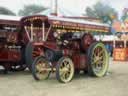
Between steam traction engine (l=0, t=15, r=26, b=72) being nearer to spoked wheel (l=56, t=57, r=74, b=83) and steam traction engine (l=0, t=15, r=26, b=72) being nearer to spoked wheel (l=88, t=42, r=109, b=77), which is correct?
spoked wheel (l=88, t=42, r=109, b=77)

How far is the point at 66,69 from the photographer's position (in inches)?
487

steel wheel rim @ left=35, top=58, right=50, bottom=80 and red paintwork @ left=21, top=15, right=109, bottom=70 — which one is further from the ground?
red paintwork @ left=21, top=15, right=109, bottom=70

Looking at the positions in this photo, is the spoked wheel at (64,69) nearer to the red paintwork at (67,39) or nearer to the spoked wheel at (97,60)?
the red paintwork at (67,39)

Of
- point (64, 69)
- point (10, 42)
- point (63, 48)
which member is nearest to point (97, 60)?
point (63, 48)

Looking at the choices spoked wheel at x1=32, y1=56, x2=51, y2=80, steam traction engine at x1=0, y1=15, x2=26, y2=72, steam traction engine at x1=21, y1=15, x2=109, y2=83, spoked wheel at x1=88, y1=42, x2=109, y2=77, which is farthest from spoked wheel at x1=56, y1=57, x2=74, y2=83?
steam traction engine at x1=0, y1=15, x2=26, y2=72

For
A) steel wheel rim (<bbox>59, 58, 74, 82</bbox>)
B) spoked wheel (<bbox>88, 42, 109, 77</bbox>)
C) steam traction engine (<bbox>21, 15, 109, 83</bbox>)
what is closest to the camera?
steel wheel rim (<bbox>59, 58, 74, 82</bbox>)

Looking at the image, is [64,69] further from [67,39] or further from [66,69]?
[67,39]

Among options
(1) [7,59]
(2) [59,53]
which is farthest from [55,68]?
(1) [7,59]

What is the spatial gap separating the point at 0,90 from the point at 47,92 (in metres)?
1.47

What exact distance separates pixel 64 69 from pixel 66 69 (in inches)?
5.2

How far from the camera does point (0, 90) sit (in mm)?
10984

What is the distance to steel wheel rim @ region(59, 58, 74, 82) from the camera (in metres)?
12.2

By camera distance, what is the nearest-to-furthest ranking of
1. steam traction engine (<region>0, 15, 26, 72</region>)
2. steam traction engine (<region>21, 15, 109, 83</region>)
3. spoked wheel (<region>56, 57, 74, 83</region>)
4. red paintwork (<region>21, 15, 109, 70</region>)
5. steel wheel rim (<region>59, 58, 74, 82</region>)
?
spoked wheel (<region>56, 57, 74, 83</region>) → steel wheel rim (<region>59, 58, 74, 82</region>) → steam traction engine (<region>21, 15, 109, 83</region>) → red paintwork (<region>21, 15, 109, 70</region>) → steam traction engine (<region>0, 15, 26, 72</region>)

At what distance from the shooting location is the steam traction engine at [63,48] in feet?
41.5
